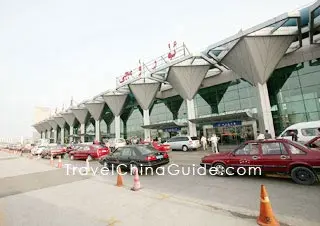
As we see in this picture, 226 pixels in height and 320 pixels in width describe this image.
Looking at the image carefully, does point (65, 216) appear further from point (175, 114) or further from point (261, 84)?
point (175, 114)

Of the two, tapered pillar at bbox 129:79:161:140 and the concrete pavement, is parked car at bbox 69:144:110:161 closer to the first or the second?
the concrete pavement

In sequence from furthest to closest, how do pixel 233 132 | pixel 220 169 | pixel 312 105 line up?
pixel 233 132 → pixel 312 105 → pixel 220 169

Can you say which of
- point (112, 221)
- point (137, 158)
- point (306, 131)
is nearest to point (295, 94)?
point (306, 131)

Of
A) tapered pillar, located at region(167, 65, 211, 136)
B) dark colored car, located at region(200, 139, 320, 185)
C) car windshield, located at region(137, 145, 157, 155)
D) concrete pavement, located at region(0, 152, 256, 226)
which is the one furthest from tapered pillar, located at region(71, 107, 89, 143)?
dark colored car, located at region(200, 139, 320, 185)

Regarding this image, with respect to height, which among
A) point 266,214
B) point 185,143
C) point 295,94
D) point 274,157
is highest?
point 295,94

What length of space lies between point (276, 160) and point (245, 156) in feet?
3.56

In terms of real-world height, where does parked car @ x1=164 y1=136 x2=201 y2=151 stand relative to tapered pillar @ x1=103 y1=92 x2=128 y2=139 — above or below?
below

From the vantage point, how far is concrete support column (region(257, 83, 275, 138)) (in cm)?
2164

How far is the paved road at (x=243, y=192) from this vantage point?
461 cm

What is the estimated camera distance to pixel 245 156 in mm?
7852

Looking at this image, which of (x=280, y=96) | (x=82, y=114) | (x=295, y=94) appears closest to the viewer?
(x=295, y=94)

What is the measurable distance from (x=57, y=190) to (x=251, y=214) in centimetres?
681

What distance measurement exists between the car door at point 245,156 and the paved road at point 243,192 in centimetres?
57

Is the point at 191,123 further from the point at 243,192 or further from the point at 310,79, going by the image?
the point at 243,192
